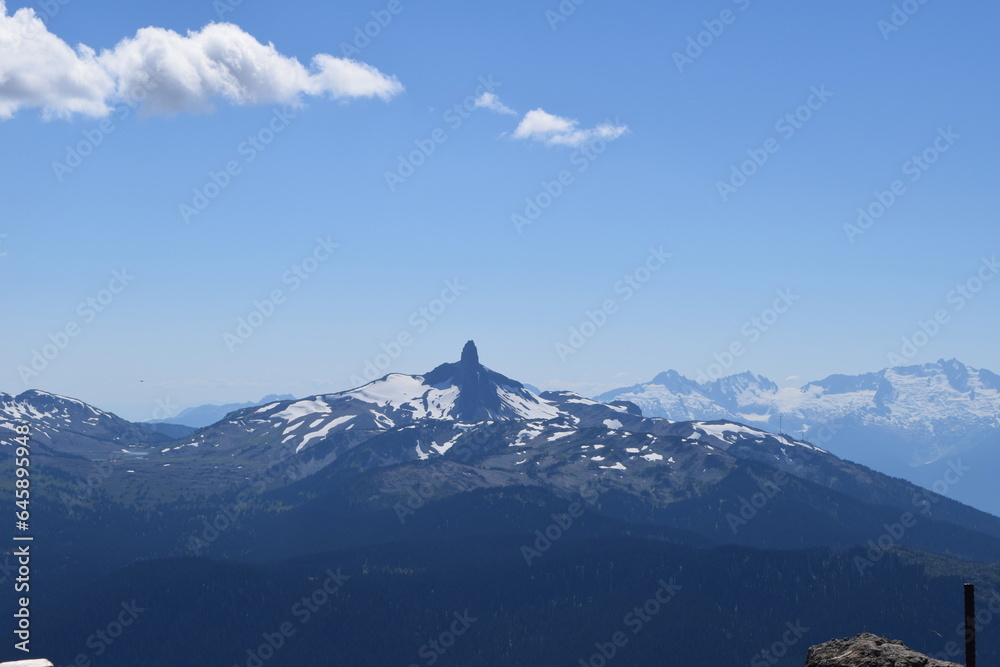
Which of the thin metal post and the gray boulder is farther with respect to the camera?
the gray boulder

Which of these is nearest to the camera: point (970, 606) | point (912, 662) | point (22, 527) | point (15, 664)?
point (15, 664)

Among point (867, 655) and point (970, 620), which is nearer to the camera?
point (970, 620)

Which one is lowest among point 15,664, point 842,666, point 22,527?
point 22,527

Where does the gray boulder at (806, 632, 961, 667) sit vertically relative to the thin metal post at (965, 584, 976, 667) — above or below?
below

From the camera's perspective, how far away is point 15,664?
19406mm

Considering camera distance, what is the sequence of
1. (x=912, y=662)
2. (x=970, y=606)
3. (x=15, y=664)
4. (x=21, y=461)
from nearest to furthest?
(x=15, y=664), (x=970, y=606), (x=912, y=662), (x=21, y=461)

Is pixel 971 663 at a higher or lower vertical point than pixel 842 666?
higher

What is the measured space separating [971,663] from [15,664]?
73.5ft

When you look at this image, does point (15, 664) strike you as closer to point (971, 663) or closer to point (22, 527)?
point (971, 663)

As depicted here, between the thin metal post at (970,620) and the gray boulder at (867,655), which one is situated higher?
the thin metal post at (970,620)

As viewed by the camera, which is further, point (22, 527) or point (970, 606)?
point (22, 527)

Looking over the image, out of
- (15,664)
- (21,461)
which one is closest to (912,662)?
(15,664)

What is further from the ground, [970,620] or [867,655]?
[970,620]

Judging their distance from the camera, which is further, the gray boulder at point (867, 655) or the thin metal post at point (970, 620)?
the gray boulder at point (867, 655)
